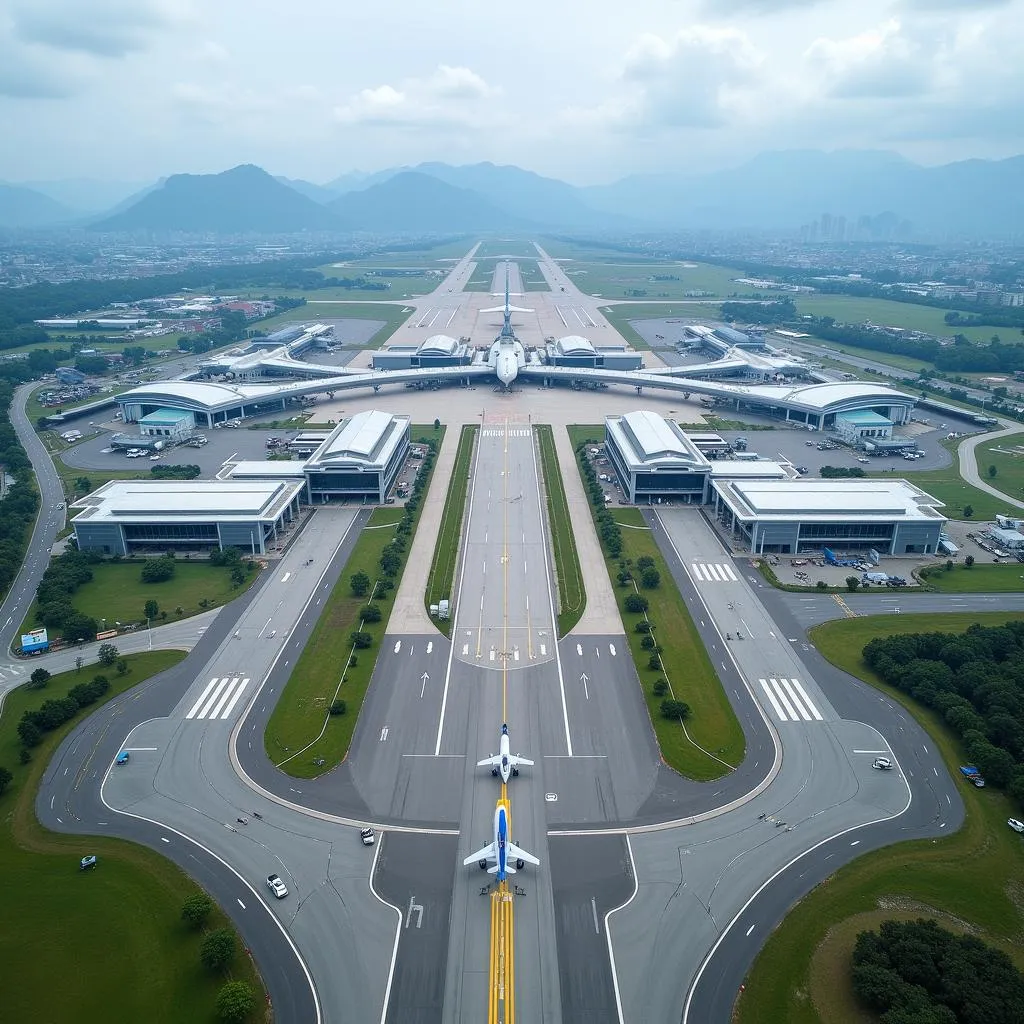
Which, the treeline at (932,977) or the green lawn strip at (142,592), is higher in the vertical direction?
the treeline at (932,977)

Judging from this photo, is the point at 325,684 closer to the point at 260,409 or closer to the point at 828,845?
the point at 828,845

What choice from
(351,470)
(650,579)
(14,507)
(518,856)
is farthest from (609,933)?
(14,507)

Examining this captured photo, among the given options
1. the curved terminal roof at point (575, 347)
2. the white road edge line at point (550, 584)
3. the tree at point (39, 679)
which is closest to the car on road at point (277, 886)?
the white road edge line at point (550, 584)

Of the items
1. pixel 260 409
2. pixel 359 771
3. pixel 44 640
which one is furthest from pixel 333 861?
pixel 260 409

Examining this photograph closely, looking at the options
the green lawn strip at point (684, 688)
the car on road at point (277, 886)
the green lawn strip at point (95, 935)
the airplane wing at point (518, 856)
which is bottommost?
the green lawn strip at point (95, 935)

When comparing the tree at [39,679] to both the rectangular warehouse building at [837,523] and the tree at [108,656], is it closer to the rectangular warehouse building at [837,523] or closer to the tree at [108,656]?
the tree at [108,656]
